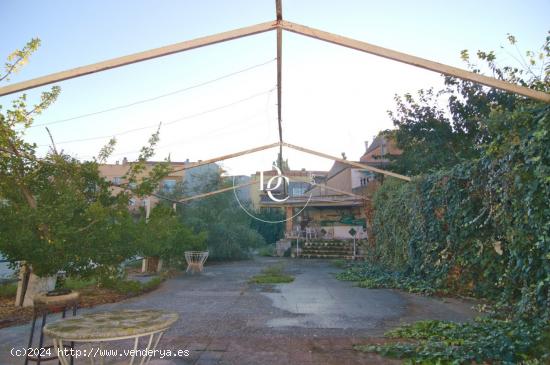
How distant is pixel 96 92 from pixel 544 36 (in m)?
8.43

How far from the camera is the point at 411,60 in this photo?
405cm

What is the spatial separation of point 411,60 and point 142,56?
3106 mm

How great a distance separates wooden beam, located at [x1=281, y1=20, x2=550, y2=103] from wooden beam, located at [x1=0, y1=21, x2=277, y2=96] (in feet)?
1.35

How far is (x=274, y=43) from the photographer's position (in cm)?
602

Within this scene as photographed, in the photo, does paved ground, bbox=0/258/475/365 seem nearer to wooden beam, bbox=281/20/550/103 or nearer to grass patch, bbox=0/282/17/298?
grass patch, bbox=0/282/17/298

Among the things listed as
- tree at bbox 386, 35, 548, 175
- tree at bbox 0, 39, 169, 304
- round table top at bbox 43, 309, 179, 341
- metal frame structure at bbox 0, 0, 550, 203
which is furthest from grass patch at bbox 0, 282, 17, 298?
tree at bbox 386, 35, 548, 175

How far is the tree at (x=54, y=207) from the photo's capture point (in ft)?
17.9

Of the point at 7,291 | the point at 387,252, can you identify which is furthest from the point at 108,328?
the point at 387,252

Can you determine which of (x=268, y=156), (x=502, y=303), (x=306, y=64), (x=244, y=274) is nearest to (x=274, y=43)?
(x=306, y=64)

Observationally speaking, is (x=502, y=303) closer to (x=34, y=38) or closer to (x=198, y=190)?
(x=34, y=38)

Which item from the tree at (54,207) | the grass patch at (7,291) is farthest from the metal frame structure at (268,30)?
the grass patch at (7,291)

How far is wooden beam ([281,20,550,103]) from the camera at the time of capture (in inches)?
150

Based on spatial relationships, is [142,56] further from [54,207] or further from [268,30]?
[54,207]

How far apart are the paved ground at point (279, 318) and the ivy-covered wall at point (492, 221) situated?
820 millimetres
